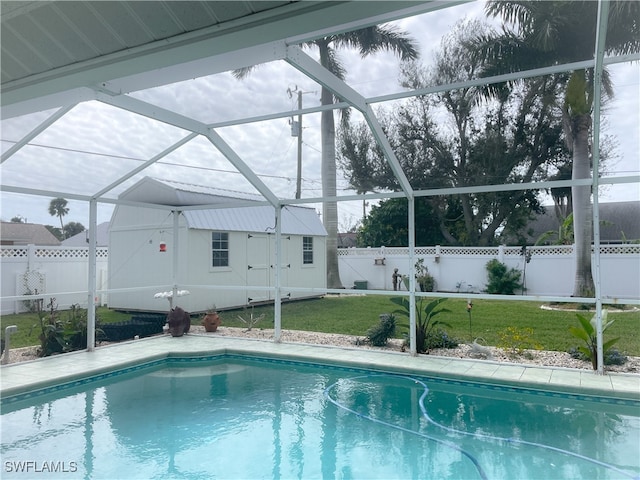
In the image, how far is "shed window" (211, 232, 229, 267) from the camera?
11.8 meters

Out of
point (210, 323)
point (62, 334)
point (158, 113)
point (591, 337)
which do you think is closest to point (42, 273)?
point (62, 334)

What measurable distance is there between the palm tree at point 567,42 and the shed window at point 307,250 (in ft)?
26.0

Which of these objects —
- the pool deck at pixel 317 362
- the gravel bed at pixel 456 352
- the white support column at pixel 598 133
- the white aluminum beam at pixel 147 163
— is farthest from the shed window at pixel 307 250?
the white support column at pixel 598 133

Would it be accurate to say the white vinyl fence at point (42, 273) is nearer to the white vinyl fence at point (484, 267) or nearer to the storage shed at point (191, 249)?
the storage shed at point (191, 249)

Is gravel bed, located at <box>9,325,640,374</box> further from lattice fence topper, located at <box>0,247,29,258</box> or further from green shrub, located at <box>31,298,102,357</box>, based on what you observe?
lattice fence topper, located at <box>0,247,29,258</box>

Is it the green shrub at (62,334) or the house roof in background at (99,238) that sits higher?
the house roof in background at (99,238)

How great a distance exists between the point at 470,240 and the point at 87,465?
561 inches

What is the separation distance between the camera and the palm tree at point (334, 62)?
35.4ft

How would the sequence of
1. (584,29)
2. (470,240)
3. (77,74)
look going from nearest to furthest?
(77,74), (584,29), (470,240)

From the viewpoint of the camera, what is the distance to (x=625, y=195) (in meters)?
9.20

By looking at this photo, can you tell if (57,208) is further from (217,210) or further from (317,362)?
(317,362)

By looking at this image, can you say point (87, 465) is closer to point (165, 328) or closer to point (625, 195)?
point (165, 328)

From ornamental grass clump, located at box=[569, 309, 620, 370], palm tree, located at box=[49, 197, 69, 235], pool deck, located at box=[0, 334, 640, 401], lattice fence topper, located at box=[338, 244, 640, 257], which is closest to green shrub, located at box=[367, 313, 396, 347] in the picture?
pool deck, located at box=[0, 334, 640, 401]

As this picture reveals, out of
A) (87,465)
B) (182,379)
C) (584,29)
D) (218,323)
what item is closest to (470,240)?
(584,29)
